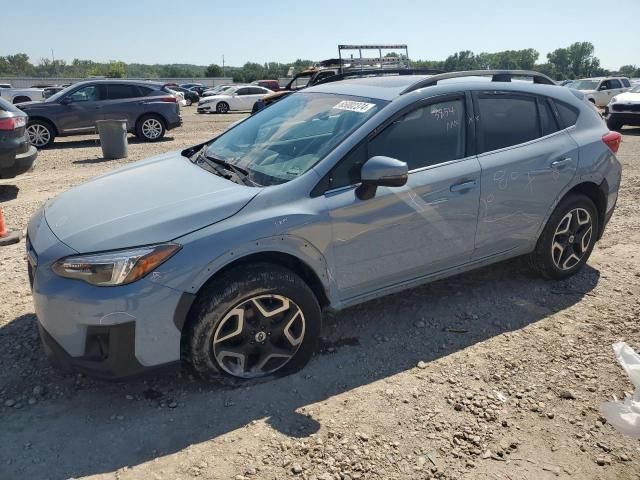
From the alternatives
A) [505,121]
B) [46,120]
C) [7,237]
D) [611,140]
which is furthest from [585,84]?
[7,237]

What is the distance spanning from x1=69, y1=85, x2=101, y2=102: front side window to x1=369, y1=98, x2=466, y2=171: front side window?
1172 cm

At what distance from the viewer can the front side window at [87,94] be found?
12787 millimetres

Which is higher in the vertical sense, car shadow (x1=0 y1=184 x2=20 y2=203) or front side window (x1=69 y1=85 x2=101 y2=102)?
front side window (x1=69 y1=85 x2=101 y2=102)

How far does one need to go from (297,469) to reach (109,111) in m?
12.5

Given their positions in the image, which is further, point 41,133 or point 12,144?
point 41,133

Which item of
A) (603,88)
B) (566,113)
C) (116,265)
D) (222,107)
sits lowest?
(116,265)

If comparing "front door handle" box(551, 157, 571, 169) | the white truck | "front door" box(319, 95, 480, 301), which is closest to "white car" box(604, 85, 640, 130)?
"front door handle" box(551, 157, 571, 169)

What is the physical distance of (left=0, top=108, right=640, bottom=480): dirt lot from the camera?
249cm

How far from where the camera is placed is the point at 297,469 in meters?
2.45

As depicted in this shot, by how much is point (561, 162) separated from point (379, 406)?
94.3 inches

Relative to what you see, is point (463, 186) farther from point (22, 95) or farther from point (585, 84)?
point (22, 95)

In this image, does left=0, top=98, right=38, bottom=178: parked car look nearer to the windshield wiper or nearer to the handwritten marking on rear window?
the windshield wiper

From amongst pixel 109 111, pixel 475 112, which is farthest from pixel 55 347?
pixel 109 111

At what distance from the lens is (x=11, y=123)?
278 inches
